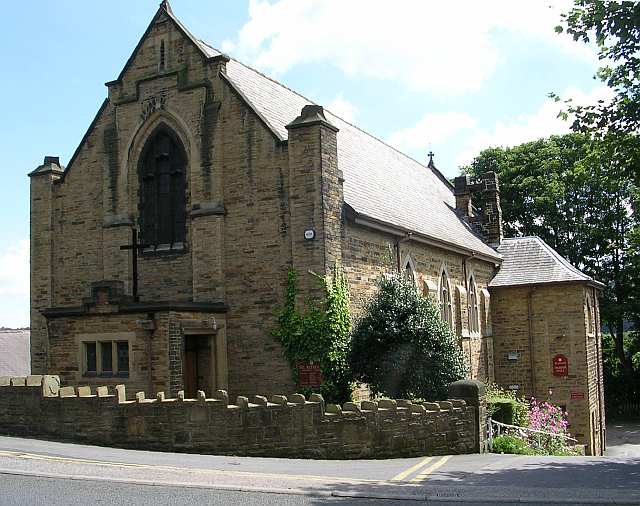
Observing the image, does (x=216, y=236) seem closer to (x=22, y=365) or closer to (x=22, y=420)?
(x=22, y=420)

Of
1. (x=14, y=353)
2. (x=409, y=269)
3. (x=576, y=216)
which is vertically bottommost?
(x=14, y=353)

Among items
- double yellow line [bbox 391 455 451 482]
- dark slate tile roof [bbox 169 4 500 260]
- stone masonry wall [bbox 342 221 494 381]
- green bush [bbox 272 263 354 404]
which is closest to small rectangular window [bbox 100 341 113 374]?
green bush [bbox 272 263 354 404]

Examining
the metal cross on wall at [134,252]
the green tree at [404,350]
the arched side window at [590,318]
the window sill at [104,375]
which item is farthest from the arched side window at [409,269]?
the arched side window at [590,318]

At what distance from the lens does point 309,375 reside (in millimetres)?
19656

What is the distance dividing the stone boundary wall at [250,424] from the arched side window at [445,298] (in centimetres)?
1232

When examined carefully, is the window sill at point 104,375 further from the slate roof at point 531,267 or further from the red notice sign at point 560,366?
the slate roof at point 531,267

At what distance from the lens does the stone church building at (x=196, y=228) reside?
19.6m

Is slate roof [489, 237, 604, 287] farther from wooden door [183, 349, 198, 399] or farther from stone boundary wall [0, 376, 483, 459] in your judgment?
stone boundary wall [0, 376, 483, 459]

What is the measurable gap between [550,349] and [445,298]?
21.8 ft

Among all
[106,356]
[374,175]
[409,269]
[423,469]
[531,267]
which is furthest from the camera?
[531,267]

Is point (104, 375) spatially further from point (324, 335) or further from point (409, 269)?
point (409, 269)

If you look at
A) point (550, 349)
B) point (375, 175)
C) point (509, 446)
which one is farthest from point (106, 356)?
point (550, 349)

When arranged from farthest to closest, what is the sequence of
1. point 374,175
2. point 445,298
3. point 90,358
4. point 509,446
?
point 445,298 → point 374,175 → point 90,358 → point 509,446

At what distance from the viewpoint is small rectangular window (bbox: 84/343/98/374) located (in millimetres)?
19672
